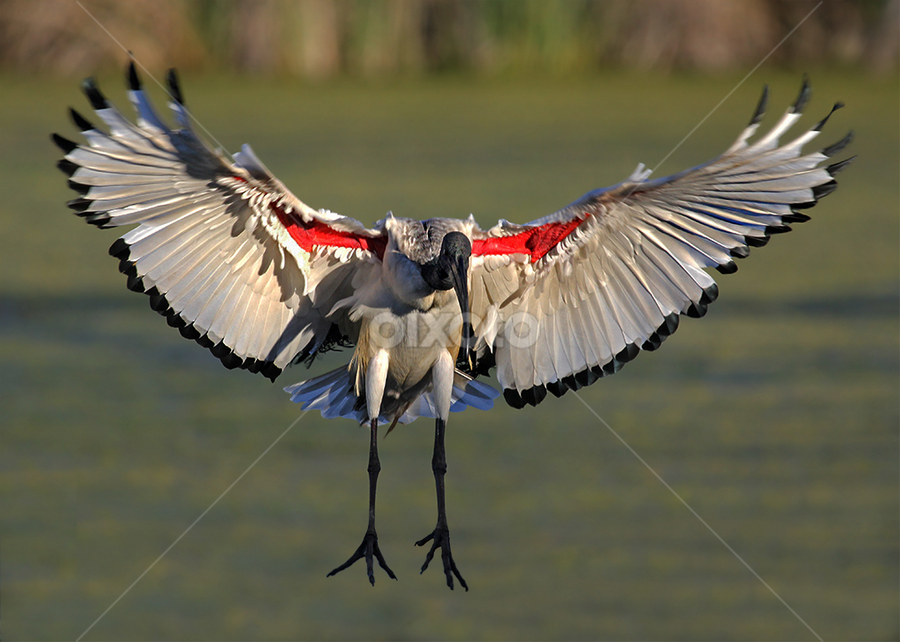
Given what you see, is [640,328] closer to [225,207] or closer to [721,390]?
[225,207]

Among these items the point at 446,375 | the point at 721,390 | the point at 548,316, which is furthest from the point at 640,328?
the point at 721,390

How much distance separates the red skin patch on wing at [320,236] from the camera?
4805 mm

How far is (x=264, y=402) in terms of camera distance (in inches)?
616

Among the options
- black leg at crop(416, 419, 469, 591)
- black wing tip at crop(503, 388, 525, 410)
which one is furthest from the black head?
black wing tip at crop(503, 388, 525, 410)

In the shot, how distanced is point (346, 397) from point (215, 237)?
3.57ft

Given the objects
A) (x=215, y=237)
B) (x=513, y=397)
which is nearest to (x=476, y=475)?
(x=513, y=397)

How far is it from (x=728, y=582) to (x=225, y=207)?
9.26 m

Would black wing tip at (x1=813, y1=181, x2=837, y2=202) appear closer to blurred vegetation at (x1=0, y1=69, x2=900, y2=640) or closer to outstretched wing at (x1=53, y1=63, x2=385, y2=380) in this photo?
outstretched wing at (x1=53, y1=63, x2=385, y2=380)

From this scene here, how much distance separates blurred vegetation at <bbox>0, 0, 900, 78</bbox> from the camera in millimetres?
23359

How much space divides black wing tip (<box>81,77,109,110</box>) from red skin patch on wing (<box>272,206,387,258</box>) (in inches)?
28.7

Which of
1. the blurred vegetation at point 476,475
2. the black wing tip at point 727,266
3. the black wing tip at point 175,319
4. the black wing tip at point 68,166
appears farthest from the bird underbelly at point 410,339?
the blurred vegetation at point 476,475

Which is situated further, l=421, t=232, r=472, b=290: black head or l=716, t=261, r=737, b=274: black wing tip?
l=716, t=261, r=737, b=274: black wing tip

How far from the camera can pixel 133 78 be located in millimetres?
4188

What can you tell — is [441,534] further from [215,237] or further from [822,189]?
[822,189]
